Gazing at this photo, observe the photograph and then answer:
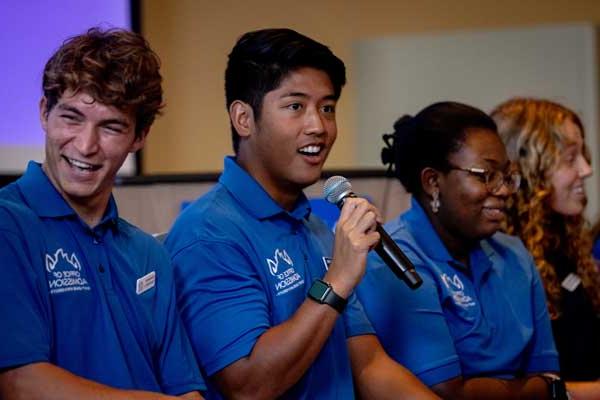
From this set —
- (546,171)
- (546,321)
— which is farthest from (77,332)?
(546,171)

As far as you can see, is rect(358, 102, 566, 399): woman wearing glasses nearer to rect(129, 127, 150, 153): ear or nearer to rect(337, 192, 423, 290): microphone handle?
rect(337, 192, 423, 290): microphone handle

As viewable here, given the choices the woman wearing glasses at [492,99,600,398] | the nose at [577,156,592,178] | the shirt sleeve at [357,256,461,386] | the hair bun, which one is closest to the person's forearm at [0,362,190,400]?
the shirt sleeve at [357,256,461,386]

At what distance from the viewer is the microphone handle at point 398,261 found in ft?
6.76

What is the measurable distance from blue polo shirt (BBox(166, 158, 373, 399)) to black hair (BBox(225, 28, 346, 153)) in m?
0.18

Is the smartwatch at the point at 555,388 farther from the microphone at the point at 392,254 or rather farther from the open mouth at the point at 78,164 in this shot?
the open mouth at the point at 78,164

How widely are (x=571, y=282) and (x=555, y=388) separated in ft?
1.87

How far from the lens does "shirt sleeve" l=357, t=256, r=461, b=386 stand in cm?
250

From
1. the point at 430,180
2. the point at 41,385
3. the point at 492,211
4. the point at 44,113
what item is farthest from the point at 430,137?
the point at 41,385

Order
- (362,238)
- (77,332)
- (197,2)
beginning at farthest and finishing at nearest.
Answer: (197,2), (362,238), (77,332)

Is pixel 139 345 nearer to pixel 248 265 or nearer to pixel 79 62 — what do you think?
pixel 248 265

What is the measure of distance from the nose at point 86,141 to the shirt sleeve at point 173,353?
0.99ft

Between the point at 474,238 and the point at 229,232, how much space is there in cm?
84

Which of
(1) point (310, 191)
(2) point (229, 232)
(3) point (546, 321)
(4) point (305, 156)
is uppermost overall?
(4) point (305, 156)

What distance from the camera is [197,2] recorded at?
18.4 ft
